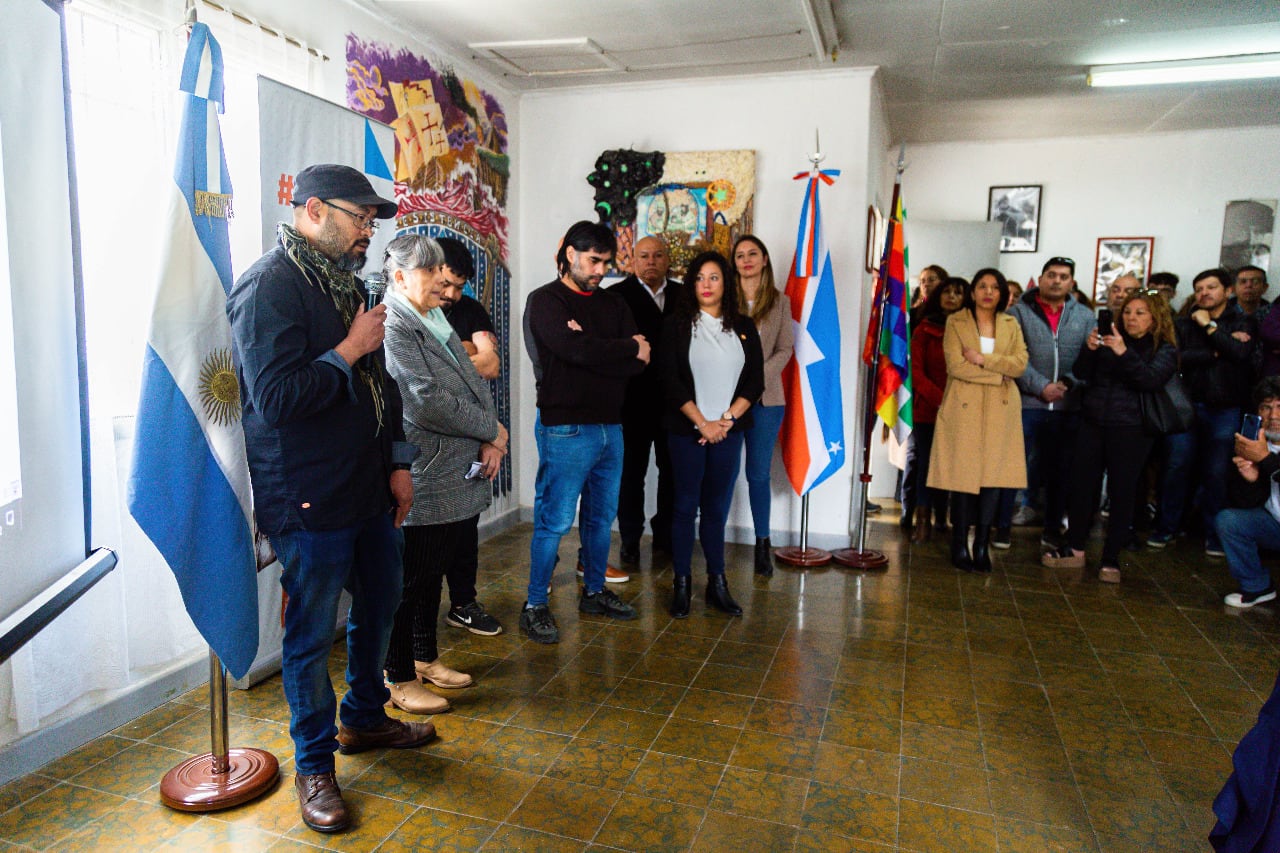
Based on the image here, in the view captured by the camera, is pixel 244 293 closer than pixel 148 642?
Yes

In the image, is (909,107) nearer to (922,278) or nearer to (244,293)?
(922,278)

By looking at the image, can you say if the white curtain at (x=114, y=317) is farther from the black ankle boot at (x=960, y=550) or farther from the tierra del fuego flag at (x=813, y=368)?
the black ankle boot at (x=960, y=550)

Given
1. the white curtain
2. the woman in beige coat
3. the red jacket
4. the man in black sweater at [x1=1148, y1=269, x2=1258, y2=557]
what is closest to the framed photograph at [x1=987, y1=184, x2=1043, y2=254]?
the man in black sweater at [x1=1148, y1=269, x2=1258, y2=557]

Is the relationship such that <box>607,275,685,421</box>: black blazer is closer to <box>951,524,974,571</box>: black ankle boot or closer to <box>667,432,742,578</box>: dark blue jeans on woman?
<box>667,432,742,578</box>: dark blue jeans on woman

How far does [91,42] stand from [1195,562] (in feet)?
17.5

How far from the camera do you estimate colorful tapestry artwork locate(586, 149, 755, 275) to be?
4.57 metres

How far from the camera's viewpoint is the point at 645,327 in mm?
4027

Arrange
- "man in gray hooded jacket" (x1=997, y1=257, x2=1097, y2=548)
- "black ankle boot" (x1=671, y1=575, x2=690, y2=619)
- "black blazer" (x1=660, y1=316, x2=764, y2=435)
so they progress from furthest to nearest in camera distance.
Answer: "man in gray hooded jacket" (x1=997, y1=257, x2=1097, y2=548) < "black ankle boot" (x1=671, y1=575, x2=690, y2=619) < "black blazer" (x1=660, y1=316, x2=764, y2=435)

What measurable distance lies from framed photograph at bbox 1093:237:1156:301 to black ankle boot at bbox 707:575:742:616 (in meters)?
4.33

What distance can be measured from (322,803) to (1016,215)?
244 inches

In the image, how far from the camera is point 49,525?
4.29 feet

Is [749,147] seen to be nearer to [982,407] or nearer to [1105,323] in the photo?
[982,407]

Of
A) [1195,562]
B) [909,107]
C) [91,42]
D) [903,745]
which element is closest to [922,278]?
[909,107]

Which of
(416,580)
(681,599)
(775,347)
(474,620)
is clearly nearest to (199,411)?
(416,580)
